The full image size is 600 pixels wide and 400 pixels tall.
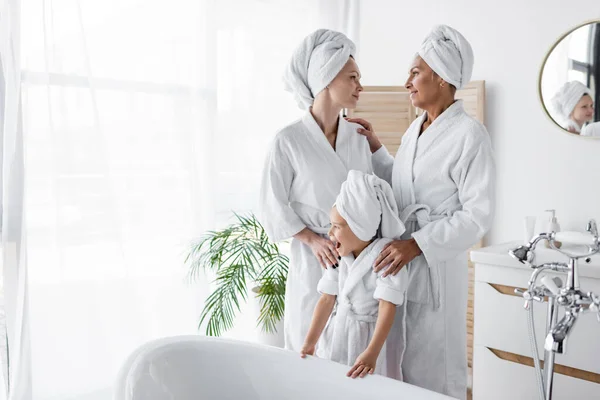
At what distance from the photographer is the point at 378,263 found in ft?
5.55

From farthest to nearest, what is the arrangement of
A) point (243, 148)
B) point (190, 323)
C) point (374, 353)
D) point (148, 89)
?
point (243, 148) < point (190, 323) < point (148, 89) < point (374, 353)

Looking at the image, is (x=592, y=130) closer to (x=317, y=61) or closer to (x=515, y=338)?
(x=515, y=338)

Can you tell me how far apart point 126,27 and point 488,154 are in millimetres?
1595

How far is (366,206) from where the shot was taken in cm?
164

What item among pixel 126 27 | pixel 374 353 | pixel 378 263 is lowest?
pixel 374 353

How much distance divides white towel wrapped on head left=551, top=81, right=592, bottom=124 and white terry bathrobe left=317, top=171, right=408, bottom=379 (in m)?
1.53

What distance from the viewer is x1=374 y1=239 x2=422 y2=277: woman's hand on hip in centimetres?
168

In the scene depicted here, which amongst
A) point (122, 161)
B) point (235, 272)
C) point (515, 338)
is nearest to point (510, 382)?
point (515, 338)

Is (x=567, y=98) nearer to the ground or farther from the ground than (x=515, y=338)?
farther from the ground

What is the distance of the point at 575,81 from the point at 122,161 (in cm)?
209

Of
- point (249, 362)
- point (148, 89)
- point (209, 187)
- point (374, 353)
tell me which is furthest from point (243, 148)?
point (374, 353)

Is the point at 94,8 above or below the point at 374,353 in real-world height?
above

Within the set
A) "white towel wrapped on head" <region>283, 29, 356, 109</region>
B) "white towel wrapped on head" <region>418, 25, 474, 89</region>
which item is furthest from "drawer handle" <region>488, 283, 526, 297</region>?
"white towel wrapped on head" <region>283, 29, 356, 109</region>

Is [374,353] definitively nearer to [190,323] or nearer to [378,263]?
[378,263]
